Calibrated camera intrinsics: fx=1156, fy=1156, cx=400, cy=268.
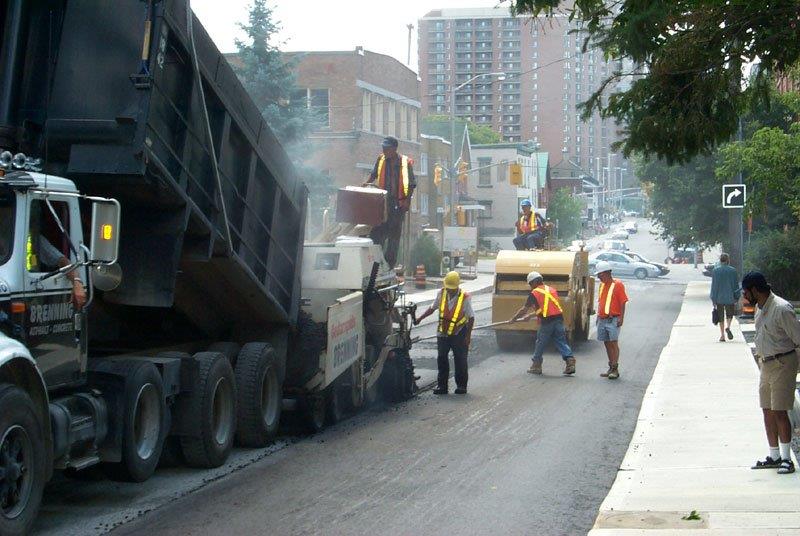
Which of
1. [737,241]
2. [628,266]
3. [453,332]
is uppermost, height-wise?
[737,241]

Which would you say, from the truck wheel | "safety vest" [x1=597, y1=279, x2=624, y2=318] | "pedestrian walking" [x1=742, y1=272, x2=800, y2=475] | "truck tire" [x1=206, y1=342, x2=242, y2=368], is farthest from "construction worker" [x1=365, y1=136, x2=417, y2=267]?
"pedestrian walking" [x1=742, y1=272, x2=800, y2=475]

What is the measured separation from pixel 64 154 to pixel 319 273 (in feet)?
15.4

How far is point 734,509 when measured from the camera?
27.8 feet

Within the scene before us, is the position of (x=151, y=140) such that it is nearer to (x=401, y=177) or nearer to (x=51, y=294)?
(x=51, y=294)

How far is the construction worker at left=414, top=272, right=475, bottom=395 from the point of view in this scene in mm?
15734

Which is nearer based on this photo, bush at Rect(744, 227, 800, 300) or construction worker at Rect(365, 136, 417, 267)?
construction worker at Rect(365, 136, 417, 267)

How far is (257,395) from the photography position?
36.1ft

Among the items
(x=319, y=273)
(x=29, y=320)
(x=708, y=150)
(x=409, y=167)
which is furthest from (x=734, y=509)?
(x=409, y=167)

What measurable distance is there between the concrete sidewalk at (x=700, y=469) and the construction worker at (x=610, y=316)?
30.7 inches

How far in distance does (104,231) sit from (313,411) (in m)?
4.76

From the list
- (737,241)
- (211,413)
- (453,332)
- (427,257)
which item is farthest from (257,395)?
(427,257)

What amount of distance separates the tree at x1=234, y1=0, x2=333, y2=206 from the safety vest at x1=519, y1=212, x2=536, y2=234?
1234cm

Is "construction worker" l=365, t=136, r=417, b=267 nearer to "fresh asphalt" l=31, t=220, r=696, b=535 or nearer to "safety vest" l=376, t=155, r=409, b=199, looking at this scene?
"safety vest" l=376, t=155, r=409, b=199

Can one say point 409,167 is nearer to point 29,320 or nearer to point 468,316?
point 468,316
